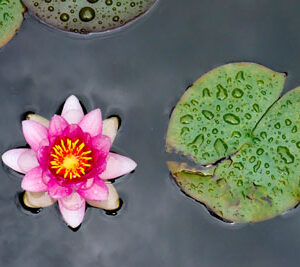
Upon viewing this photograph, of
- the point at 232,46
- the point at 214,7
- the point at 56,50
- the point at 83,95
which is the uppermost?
the point at 214,7

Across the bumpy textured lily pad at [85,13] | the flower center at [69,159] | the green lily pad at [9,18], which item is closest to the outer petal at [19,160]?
the flower center at [69,159]

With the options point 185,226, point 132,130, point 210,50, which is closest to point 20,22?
point 132,130

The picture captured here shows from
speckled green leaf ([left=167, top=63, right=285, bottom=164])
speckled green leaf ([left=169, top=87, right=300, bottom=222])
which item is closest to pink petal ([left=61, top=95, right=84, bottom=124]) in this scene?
speckled green leaf ([left=167, top=63, right=285, bottom=164])

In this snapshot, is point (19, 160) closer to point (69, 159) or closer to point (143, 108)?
point (69, 159)

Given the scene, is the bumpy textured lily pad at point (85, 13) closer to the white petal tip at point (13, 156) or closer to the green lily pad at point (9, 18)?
the green lily pad at point (9, 18)

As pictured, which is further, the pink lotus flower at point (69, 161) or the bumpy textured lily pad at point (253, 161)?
the bumpy textured lily pad at point (253, 161)

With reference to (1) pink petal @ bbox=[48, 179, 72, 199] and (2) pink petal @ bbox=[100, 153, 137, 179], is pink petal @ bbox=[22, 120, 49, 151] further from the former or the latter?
(2) pink petal @ bbox=[100, 153, 137, 179]

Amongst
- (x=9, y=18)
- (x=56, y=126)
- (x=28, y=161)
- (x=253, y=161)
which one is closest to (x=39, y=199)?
(x=28, y=161)

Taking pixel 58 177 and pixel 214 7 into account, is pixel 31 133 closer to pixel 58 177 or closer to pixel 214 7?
pixel 58 177
